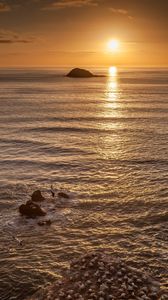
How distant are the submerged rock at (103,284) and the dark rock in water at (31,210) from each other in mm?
8262

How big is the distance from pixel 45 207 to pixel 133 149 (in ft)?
73.5

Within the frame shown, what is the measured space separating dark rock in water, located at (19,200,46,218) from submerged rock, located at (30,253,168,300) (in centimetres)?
826

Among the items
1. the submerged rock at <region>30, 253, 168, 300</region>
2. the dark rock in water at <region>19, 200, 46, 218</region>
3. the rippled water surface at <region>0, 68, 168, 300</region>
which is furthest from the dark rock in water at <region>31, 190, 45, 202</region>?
the submerged rock at <region>30, 253, 168, 300</region>

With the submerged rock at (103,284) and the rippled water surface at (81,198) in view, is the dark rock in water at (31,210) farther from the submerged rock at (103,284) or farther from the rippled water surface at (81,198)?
the submerged rock at (103,284)

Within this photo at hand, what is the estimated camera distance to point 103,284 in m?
19.8

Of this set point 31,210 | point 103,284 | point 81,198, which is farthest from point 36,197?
point 103,284

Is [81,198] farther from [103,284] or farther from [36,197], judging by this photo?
[103,284]

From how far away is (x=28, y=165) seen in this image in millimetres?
44344

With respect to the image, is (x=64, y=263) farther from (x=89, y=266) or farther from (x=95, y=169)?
(x=95, y=169)

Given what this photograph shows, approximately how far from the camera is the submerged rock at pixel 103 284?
19094mm

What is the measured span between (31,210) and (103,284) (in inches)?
470

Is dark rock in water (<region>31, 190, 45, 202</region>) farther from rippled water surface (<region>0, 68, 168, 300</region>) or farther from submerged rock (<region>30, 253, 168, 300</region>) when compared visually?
submerged rock (<region>30, 253, 168, 300</region>)

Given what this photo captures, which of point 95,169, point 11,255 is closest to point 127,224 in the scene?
point 11,255

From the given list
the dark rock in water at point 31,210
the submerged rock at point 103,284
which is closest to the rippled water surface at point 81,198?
the dark rock in water at point 31,210
